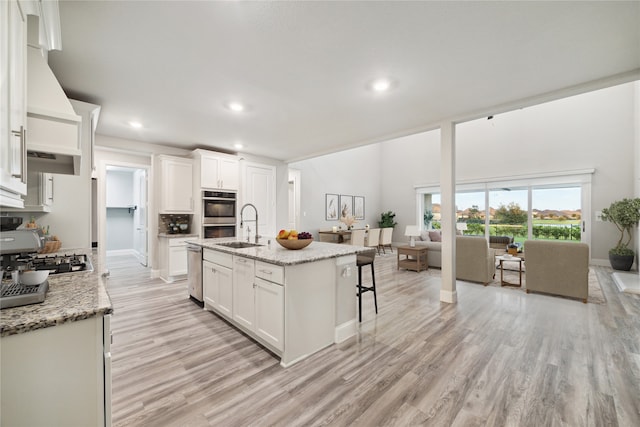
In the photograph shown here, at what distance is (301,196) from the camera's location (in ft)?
25.3

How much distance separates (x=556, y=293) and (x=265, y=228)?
16.8ft

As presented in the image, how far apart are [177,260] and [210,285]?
202 centimetres

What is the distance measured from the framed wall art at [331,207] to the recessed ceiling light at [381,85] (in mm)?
5667

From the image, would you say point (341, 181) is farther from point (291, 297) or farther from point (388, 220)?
point (291, 297)

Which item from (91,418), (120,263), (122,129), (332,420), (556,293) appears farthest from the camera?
(120,263)

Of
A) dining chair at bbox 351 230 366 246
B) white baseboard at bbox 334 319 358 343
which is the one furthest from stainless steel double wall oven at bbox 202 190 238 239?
white baseboard at bbox 334 319 358 343

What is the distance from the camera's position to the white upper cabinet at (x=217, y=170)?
4.83 m

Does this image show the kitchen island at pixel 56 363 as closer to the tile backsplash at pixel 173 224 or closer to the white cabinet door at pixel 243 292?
the white cabinet door at pixel 243 292

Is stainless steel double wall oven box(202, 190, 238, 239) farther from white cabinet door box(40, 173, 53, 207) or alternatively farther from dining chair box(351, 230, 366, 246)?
dining chair box(351, 230, 366, 246)

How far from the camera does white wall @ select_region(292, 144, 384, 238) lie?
785 centimetres

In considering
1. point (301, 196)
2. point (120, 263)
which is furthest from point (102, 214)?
point (301, 196)

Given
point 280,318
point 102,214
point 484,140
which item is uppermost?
point 484,140

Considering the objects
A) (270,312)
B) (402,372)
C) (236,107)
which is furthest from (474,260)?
(236,107)

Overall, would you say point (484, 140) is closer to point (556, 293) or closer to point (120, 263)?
point (556, 293)
